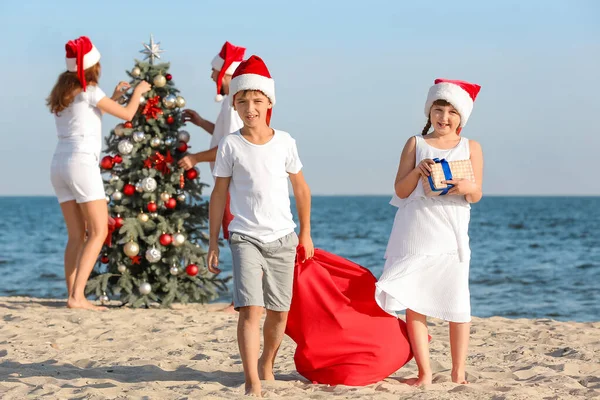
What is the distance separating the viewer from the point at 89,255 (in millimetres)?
7902

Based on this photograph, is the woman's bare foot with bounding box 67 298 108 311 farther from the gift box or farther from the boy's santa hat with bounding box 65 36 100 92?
the gift box

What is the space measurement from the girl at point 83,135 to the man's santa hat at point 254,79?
9.97 feet

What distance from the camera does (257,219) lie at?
4684 millimetres

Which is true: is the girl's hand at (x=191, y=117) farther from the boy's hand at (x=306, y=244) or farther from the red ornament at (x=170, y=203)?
the boy's hand at (x=306, y=244)

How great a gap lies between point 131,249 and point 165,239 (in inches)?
13.9

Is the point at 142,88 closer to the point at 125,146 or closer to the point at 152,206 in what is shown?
the point at 125,146

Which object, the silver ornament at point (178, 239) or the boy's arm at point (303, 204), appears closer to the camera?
the boy's arm at point (303, 204)

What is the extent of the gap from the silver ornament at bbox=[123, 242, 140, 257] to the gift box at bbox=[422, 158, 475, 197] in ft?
13.7

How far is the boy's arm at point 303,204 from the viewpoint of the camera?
16.0 ft

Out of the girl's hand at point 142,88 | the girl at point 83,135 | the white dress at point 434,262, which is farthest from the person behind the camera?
the girl's hand at point 142,88

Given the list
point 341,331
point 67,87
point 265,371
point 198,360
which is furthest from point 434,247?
point 67,87

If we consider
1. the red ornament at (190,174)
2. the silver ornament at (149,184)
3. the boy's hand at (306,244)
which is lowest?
the boy's hand at (306,244)

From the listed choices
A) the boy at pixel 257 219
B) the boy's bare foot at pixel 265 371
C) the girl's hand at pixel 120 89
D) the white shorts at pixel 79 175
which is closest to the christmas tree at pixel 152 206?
the girl's hand at pixel 120 89

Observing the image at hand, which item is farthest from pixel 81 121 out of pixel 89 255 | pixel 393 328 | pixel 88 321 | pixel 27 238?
pixel 27 238
